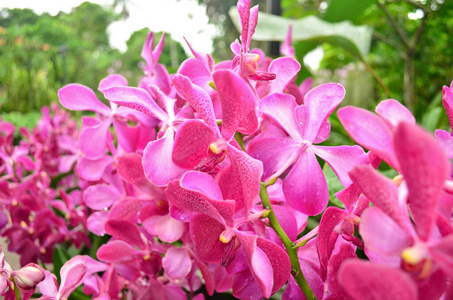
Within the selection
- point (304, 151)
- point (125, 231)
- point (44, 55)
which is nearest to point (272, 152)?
point (304, 151)

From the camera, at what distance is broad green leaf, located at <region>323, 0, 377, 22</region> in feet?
3.12

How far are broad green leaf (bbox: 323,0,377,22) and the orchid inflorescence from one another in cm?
71

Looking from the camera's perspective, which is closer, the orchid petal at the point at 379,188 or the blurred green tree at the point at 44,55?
the orchid petal at the point at 379,188

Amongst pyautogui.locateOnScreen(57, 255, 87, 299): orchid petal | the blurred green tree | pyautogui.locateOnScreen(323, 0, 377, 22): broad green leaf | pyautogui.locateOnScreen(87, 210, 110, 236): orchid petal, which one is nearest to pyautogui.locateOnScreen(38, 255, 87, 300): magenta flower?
pyautogui.locateOnScreen(57, 255, 87, 299): orchid petal

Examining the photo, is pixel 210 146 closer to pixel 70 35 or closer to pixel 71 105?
pixel 71 105

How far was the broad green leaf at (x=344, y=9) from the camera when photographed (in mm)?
952

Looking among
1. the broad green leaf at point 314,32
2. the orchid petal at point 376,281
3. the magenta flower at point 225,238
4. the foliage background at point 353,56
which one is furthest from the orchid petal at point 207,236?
the broad green leaf at point 314,32

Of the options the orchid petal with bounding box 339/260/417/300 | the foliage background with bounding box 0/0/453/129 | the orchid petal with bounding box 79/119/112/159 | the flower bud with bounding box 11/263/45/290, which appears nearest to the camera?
the orchid petal with bounding box 339/260/417/300

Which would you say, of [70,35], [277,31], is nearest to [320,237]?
[277,31]

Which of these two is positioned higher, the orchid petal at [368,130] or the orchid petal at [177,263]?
the orchid petal at [368,130]

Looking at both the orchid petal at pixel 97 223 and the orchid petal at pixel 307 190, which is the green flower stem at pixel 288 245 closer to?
the orchid petal at pixel 307 190

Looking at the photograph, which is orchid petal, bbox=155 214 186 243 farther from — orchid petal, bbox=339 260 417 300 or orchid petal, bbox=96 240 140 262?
orchid petal, bbox=339 260 417 300

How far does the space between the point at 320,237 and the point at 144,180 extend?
0.12 metres

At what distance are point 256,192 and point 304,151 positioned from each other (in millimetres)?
50
